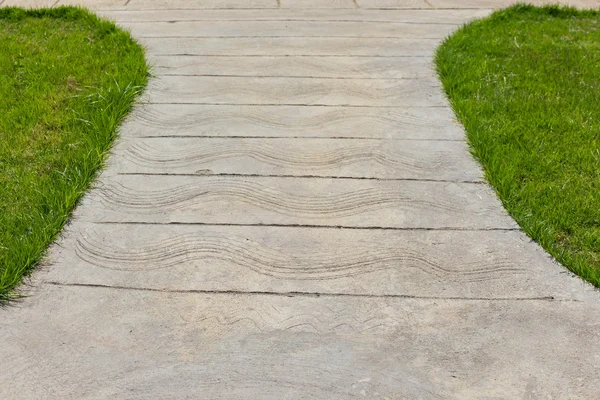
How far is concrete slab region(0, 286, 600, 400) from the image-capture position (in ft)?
8.94

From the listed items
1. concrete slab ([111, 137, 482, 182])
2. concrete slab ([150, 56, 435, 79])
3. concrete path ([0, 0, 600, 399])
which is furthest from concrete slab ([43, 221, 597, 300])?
concrete slab ([150, 56, 435, 79])

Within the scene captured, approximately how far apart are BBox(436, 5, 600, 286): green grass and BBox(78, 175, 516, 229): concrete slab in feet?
0.76

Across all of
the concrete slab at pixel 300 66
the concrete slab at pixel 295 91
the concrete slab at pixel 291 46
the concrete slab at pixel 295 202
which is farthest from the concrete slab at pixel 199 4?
the concrete slab at pixel 295 202

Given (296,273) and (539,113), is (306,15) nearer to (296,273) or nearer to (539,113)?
(539,113)

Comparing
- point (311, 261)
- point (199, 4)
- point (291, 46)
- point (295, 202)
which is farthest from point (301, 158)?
point (199, 4)

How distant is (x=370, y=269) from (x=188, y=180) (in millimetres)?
1315

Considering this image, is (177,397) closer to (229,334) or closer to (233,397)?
(233,397)

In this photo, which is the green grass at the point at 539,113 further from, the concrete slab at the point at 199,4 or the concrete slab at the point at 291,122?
the concrete slab at the point at 199,4

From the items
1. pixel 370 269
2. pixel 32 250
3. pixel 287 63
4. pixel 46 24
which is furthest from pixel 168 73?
pixel 370 269

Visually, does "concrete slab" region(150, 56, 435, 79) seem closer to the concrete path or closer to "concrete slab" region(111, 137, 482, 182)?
the concrete path

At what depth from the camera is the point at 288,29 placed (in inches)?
275

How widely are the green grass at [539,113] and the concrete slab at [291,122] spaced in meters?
0.26

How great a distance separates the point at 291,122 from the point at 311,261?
5.65 feet

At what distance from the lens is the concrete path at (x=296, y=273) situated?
279cm
